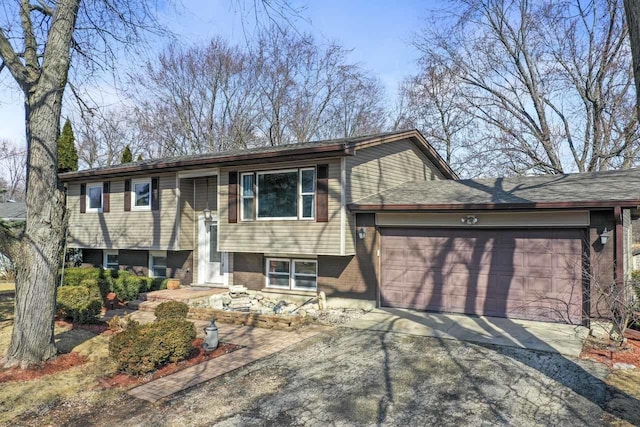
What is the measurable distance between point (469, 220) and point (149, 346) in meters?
7.46

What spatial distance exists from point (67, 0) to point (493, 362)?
9.40 metres

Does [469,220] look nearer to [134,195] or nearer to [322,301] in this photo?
[322,301]

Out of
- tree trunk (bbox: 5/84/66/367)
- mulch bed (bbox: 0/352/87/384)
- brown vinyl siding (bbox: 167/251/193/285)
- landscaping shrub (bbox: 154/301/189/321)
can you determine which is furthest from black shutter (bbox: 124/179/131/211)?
mulch bed (bbox: 0/352/87/384)

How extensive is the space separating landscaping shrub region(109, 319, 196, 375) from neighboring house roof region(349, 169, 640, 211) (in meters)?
5.49

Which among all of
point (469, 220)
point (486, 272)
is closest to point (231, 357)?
point (486, 272)

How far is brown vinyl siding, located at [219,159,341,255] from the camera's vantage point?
36.9 ft

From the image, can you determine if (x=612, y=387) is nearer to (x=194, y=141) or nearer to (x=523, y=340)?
(x=523, y=340)

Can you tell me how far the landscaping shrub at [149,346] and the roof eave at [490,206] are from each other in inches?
216

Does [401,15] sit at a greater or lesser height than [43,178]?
greater

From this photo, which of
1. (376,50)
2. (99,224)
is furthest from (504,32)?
(99,224)

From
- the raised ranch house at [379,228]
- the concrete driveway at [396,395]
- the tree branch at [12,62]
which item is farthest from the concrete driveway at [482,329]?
the tree branch at [12,62]

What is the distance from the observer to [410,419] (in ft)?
16.7

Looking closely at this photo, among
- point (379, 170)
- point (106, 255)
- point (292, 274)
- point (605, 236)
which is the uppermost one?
point (379, 170)

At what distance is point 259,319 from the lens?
9.92m
